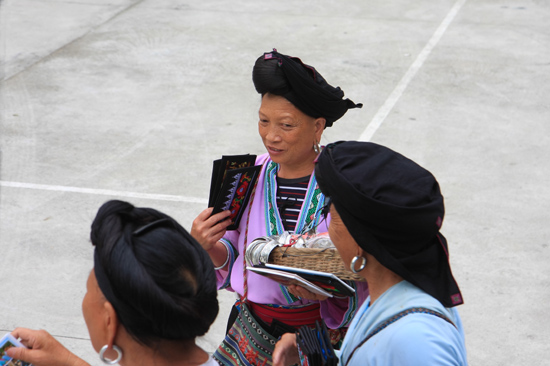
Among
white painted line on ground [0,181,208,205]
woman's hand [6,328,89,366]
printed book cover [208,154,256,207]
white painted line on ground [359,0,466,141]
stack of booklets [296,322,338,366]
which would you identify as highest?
woman's hand [6,328,89,366]

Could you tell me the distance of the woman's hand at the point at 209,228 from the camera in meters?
2.96

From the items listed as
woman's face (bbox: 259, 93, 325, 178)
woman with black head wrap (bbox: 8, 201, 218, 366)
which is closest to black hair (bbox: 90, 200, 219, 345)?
woman with black head wrap (bbox: 8, 201, 218, 366)

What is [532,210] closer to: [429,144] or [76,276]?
[429,144]

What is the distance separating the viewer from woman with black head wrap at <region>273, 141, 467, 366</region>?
76.0 inches

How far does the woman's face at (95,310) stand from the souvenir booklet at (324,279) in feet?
2.84

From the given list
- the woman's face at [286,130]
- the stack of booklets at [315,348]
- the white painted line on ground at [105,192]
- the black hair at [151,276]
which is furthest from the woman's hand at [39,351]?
the white painted line on ground at [105,192]

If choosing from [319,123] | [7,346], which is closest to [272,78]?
[319,123]

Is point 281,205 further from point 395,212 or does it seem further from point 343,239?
point 395,212

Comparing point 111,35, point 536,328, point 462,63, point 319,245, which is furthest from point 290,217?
point 111,35

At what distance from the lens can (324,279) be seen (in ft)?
8.40

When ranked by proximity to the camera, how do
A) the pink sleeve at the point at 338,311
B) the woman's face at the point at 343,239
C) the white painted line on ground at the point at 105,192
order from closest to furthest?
the woman's face at the point at 343,239 → the pink sleeve at the point at 338,311 → the white painted line on ground at the point at 105,192

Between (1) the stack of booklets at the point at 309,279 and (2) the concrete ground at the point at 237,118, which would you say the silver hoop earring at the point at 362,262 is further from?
(2) the concrete ground at the point at 237,118

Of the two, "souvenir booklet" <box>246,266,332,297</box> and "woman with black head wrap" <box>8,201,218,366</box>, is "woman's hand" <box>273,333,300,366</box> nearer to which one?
"souvenir booklet" <box>246,266,332,297</box>

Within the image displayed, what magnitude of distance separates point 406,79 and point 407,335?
295 inches
